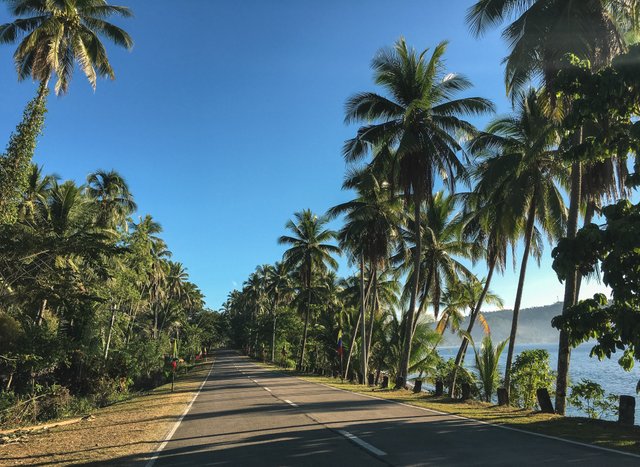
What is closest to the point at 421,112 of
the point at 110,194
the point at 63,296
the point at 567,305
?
the point at 567,305

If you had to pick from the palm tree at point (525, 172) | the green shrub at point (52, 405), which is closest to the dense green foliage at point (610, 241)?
the palm tree at point (525, 172)

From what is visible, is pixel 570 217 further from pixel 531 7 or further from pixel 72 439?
pixel 72 439

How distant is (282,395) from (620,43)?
53.3 feet

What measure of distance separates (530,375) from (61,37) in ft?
78.1

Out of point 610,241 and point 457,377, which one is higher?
point 610,241

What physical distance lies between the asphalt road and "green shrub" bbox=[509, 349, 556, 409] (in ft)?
32.9

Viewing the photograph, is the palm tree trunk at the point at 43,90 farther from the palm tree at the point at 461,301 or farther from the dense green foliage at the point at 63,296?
the palm tree at the point at 461,301

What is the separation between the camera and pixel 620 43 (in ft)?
41.7

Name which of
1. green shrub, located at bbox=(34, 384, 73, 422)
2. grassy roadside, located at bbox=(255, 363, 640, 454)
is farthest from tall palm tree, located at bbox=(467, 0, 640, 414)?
green shrub, located at bbox=(34, 384, 73, 422)

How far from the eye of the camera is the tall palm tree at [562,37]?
1298 centimetres

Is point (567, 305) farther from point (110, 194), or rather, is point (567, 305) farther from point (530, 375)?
point (110, 194)

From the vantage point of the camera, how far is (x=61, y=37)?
16734mm

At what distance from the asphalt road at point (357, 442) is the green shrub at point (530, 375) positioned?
10028 millimetres

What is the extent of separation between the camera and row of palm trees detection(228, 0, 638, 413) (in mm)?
13453
